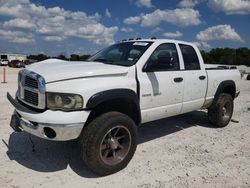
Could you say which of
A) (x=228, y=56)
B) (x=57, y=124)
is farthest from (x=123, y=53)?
(x=228, y=56)

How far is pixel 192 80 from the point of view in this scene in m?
5.75

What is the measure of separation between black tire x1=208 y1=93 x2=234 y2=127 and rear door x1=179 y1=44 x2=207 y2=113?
704 mm

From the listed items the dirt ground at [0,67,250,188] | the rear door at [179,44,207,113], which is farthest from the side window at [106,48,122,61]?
the dirt ground at [0,67,250,188]

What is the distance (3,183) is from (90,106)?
1576mm

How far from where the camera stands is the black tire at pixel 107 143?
3.88m

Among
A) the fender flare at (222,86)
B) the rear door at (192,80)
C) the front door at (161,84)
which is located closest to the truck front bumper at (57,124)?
the front door at (161,84)

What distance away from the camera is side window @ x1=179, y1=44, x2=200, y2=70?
5773mm

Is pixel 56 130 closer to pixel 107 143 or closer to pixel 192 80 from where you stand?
pixel 107 143

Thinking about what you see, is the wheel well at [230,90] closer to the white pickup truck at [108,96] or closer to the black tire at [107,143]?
the white pickup truck at [108,96]

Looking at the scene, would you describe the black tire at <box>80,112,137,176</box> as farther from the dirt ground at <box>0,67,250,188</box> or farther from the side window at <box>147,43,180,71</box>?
the side window at <box>147,43,180,71</box>

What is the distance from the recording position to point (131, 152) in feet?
14.5

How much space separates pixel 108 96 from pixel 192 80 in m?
2.42

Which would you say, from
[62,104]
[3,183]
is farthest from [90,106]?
[3,183]

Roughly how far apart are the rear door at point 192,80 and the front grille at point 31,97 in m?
2.95
